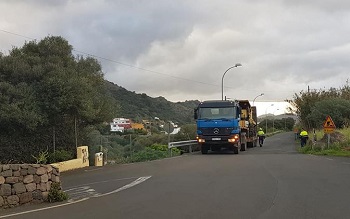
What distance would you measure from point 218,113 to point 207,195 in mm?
18606

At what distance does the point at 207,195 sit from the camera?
450 inches

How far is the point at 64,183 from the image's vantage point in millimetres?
15680

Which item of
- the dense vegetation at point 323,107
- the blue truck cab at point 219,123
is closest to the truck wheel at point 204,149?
the blue truck cab at point 219,123

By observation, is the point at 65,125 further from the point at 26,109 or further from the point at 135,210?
the point at 135,210

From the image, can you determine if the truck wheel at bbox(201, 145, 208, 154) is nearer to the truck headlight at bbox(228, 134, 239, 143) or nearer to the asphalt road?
the truck headlight at bbox(228, 134, 239, 143)

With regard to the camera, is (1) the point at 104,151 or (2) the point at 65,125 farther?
(1) the point at 104,151

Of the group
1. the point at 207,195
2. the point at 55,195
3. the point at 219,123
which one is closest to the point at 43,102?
the point at 55,195

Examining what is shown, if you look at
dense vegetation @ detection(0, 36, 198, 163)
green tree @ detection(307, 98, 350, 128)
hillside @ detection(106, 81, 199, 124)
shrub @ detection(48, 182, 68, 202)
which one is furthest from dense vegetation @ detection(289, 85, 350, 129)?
shrub @ detection(48, 182, 68, 202)

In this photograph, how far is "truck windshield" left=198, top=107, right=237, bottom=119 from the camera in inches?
1168

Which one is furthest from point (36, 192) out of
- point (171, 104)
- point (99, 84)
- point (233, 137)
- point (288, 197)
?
point (171, 104)

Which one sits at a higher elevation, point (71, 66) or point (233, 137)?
point (71, 66)

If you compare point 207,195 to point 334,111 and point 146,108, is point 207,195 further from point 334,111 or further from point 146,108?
point 146,108

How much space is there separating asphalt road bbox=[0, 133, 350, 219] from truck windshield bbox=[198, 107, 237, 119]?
11934mm

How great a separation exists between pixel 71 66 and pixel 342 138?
18.9 metres
